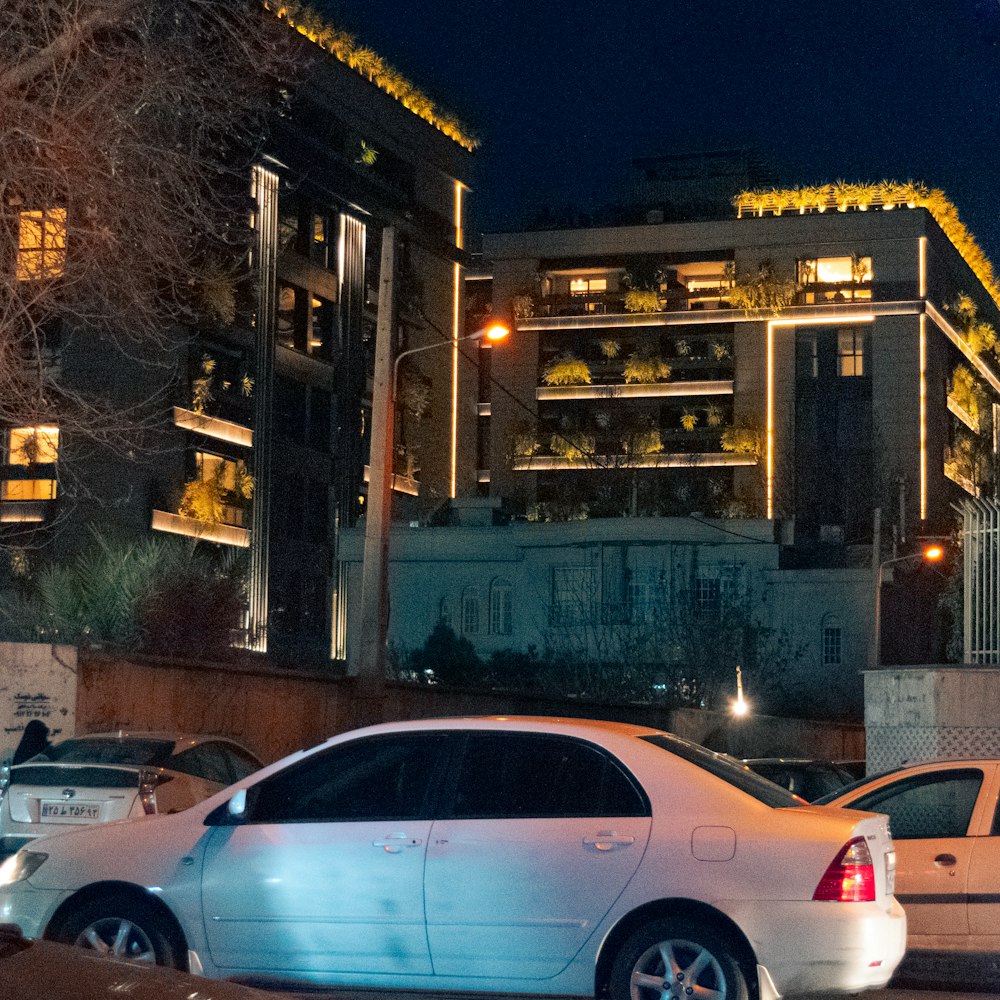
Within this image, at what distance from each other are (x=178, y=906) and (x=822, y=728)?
38535 millimetres

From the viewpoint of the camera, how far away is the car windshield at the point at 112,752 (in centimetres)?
1547

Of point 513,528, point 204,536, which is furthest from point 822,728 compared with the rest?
point 204,536

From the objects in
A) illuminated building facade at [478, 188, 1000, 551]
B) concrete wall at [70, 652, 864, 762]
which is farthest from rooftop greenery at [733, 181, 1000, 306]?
concrete wall at [70, 652, 864, 762]

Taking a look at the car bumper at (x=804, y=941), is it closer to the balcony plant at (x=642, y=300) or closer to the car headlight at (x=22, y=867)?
the car headlight at (x=22, y=867)

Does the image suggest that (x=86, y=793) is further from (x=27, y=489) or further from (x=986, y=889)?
(x=27, y=489)

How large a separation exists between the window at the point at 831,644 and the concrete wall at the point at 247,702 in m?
27.1

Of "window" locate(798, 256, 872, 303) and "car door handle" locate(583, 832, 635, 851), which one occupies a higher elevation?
"window" locate(798, 256, 872, 303)

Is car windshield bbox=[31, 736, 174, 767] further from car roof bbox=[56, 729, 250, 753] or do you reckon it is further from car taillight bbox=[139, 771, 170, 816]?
car taillight bbox=[139, 771, 170, 816]

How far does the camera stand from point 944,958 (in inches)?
472

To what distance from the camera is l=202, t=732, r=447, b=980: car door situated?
29.0ft

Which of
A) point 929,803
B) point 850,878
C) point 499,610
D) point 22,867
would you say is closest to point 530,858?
point 850,878

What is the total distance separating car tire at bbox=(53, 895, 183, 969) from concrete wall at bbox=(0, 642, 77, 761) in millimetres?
10340

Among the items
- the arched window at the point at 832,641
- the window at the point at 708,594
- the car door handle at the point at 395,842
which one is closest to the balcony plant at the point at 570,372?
the window at the point at 708,594

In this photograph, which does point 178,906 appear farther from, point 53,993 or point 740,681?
point 740,681
